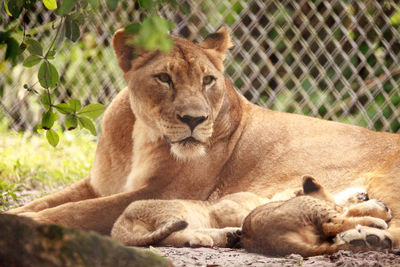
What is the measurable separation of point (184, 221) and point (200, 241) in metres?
0.10

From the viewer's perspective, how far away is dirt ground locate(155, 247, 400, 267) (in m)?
2.12

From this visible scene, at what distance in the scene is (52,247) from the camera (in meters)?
1.41

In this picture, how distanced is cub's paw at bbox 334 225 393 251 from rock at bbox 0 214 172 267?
3.31 feet

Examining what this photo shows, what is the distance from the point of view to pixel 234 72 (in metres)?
4.67

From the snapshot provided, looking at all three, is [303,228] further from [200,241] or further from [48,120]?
[48,120]

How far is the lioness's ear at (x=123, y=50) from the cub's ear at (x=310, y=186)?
1.05 metres

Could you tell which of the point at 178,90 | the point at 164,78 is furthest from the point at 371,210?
the point at 164,78

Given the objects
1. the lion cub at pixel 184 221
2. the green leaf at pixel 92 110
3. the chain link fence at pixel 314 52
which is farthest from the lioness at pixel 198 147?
the chain link fence at pixel 314 52

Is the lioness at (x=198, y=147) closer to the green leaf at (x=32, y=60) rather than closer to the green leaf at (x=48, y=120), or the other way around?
the green leaf at (x=48, y=120)

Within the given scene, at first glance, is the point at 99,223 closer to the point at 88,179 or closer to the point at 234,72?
the point at 88,179

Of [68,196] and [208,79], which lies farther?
[68,196]

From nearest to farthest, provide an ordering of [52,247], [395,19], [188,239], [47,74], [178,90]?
1. [52,247]
2. [47,74]
3. [188,239]
4. [178,90]
5. [395,19]

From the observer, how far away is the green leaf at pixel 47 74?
6.24 feet

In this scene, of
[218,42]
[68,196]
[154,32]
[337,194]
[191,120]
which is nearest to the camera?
[154,32]
